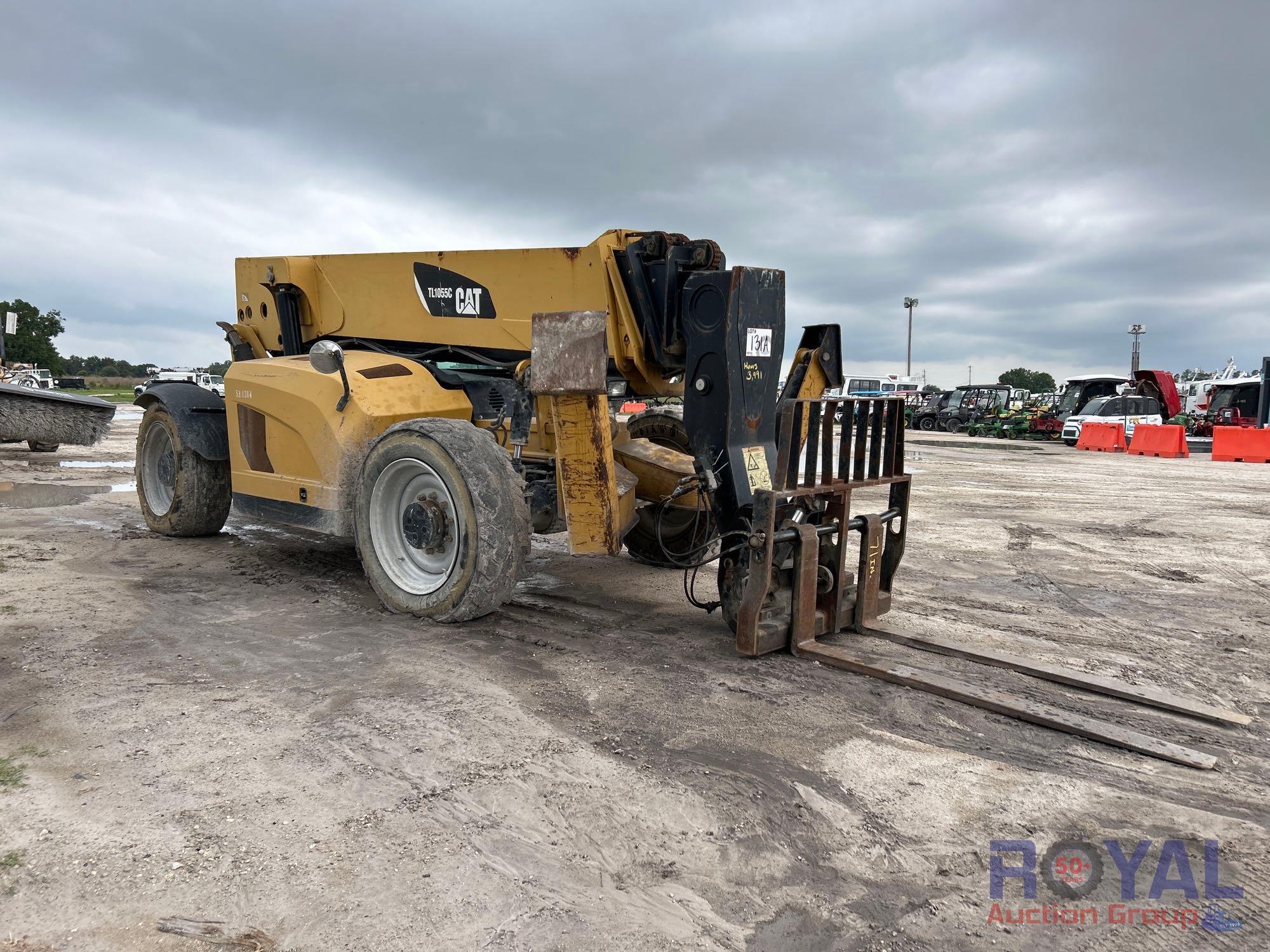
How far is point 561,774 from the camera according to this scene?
11.2 ft

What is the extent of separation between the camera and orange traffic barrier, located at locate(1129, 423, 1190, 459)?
76.2 feet

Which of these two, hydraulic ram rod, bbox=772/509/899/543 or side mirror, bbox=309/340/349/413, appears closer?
hydraulic ram rod, bbox=772/509/899/543

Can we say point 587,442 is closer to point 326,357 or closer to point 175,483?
point 326,357

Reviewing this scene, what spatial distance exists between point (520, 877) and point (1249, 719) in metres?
3.60

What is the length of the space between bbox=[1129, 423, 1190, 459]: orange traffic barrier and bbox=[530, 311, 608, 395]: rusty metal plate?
22.5 m

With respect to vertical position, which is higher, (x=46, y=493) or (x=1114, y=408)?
(x=1114, y=408)

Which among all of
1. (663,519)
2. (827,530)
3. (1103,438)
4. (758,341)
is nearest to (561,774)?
(827,530)

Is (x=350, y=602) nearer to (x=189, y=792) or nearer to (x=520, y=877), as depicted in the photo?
(x=189, y=792)

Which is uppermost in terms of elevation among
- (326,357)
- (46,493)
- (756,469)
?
(326,357)

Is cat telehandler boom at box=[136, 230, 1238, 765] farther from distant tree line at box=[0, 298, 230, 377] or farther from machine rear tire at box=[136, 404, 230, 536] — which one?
distant tree line at box=[0, 298, 230, 377]

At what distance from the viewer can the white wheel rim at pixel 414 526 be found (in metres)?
5.38

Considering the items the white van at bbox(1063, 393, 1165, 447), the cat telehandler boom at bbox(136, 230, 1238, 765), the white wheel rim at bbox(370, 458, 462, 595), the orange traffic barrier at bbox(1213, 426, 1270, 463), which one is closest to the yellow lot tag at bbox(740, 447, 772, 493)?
the cat telehandler boom at bbox(136, 230, 1238, 765)

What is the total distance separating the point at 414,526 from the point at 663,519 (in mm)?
2156

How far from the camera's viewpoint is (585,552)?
530 cm
